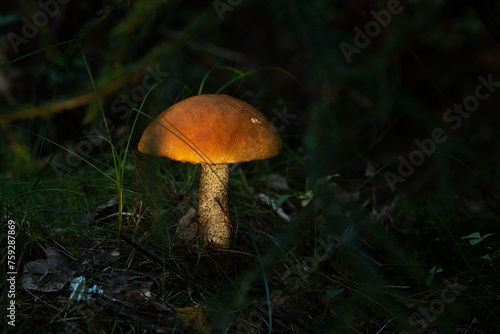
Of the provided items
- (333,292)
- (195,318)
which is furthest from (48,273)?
(333,292)

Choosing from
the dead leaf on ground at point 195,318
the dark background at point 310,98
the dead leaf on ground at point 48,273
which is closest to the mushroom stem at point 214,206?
the dark background at point 310,98

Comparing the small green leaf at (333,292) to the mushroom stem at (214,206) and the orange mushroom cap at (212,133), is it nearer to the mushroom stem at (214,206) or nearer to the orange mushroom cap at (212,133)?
the mushroom stem at (214,206)

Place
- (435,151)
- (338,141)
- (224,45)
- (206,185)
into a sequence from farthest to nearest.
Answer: (224,45), (206,185), (435,151), (338,141)

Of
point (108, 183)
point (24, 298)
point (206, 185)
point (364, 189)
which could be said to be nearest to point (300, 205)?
point (364, 189)

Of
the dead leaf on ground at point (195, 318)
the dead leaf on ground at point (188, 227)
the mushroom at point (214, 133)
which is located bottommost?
the dead leaf on ground at point (188, 227)

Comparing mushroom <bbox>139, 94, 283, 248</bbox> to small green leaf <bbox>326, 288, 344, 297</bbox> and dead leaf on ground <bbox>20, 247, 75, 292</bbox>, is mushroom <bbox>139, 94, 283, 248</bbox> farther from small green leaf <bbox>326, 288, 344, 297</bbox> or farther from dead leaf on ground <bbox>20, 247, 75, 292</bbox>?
small green leaf <bbox>326, 288, 344, 297</bbox>

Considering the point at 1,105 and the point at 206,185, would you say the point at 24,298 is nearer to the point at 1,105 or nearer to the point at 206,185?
the point at 1,105

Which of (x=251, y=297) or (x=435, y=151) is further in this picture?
(x=435, y=151)
